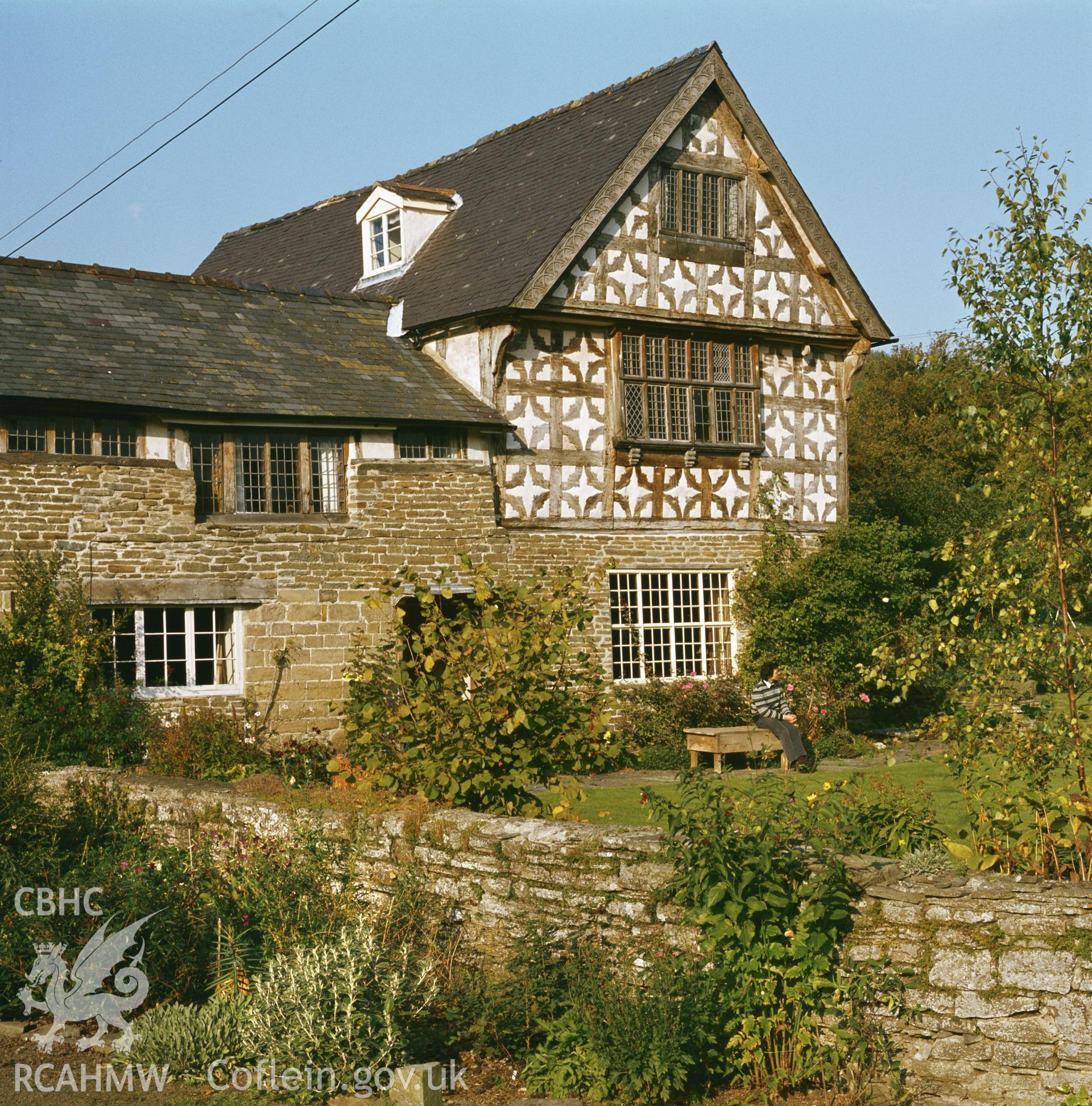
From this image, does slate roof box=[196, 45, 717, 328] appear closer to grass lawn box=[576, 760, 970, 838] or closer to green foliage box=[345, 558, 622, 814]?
grass lawn box=[576, 760, 970, 838]

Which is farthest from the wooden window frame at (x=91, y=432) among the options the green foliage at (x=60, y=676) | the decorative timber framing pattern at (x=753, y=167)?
the decorative timber framing pattern at (x=753, y=167)

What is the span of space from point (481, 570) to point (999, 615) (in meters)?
3.28

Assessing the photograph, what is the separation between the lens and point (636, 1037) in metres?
6.38

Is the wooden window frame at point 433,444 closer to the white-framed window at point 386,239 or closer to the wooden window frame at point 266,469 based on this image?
the wooden window frame at point 266,469

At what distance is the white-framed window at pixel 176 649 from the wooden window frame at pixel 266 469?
120 centimetres

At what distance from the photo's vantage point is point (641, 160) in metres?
17.7

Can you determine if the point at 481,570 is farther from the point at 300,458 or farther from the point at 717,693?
the point at 717,693

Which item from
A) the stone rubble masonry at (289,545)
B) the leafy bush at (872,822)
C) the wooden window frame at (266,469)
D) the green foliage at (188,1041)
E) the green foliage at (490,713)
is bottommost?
the green foliage at (188,1041)

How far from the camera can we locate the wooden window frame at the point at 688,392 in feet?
59.3

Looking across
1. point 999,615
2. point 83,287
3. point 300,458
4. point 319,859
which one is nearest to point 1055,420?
point 999,615

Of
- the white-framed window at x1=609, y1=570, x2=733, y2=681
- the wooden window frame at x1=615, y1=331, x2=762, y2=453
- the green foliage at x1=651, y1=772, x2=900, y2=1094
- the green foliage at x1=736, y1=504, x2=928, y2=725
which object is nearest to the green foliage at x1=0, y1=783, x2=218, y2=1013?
the green foliage at x1=651, y1=772, x2=900, y2=1094

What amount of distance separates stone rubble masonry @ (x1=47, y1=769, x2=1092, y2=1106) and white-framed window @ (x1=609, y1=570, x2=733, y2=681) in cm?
1022

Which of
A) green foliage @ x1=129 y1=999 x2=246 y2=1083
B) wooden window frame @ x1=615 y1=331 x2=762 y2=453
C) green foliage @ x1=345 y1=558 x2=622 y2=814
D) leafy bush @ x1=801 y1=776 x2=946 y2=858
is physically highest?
wooden window frame @ x1=615 y1=331 x2=762 y2=453

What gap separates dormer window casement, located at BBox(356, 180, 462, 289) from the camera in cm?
2017
